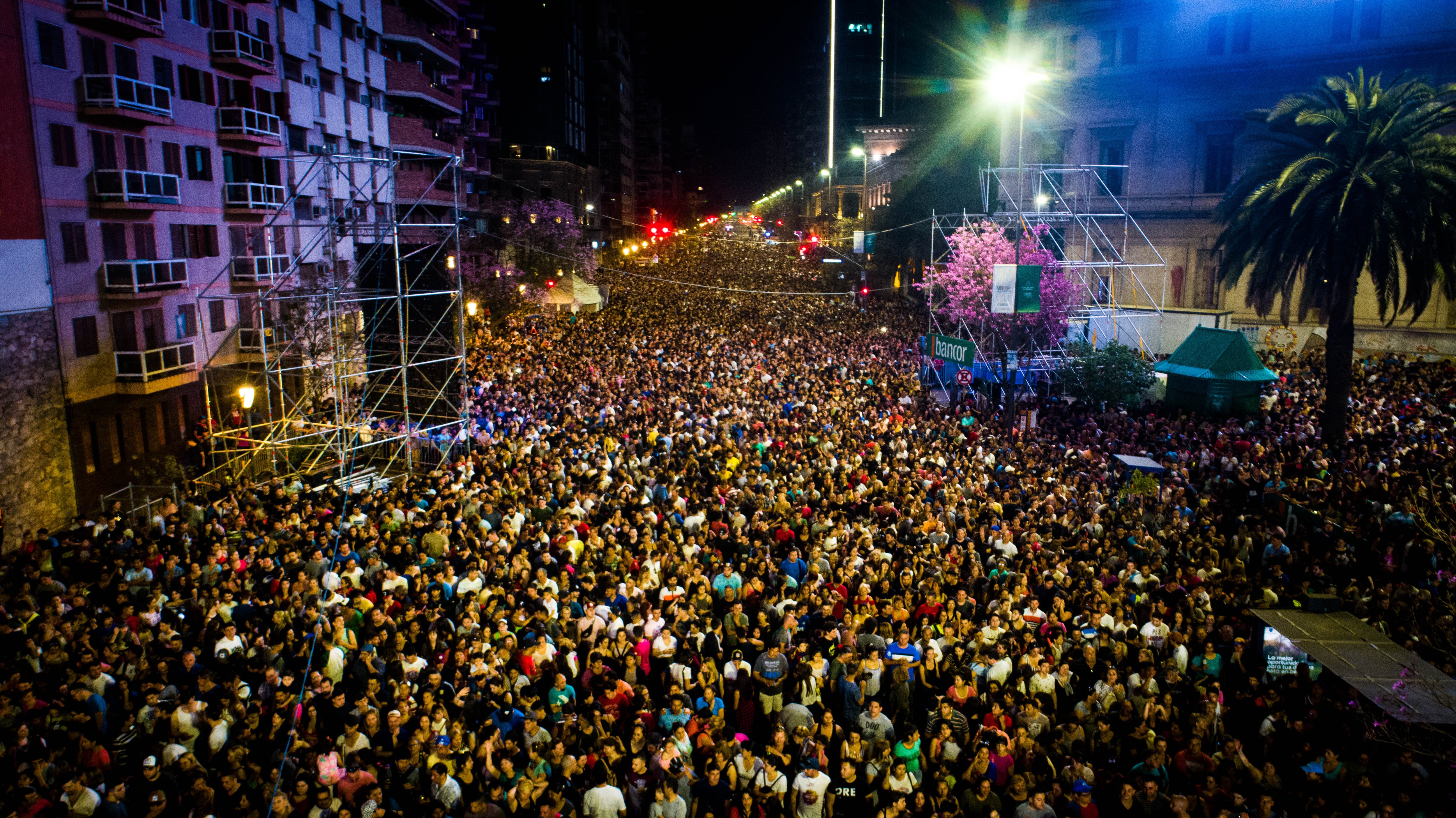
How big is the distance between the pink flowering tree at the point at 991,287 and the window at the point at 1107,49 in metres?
11.7

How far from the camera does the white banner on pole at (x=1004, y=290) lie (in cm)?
1962

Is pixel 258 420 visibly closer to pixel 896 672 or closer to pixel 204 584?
pixel 204 584

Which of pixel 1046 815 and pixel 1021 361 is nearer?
pixel 1046 815

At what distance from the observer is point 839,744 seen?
7277mm

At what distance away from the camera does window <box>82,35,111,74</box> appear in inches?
736

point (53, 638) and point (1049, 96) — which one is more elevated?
point (1049, 96)

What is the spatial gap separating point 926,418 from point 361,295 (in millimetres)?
14306

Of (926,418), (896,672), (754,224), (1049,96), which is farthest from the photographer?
(754,224)

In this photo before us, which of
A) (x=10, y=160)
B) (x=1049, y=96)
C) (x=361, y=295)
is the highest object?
(x=1049, y=96)

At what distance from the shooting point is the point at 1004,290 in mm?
19906

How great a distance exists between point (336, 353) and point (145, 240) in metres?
6.90

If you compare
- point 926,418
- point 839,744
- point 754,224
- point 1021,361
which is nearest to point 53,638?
point 839,744

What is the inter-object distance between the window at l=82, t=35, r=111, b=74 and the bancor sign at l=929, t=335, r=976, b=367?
19650mm

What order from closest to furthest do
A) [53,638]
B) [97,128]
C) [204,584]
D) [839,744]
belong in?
[839,744], [53,638], [204,584], [97,128]
